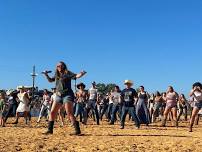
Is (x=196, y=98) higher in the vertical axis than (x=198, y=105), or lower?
higher

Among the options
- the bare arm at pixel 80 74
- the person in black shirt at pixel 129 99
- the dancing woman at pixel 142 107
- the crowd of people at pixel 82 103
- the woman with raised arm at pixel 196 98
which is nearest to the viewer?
the bare arm at pixel 80 74

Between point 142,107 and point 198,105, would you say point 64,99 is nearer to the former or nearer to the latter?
point 198,105

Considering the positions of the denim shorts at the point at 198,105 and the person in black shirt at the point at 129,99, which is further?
the person in black shirt at the point at 129,99

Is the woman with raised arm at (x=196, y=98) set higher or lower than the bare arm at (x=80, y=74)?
lower

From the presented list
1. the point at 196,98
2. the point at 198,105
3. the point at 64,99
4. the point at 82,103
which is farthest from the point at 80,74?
the point at 82,103

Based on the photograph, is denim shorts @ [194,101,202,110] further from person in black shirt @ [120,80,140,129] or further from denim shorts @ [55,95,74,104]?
denim shorts @ [55,95,74,104]

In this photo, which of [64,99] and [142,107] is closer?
[64,99]

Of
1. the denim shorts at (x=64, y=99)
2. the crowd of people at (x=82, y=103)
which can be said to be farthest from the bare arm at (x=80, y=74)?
the denim shorts at (x=64, y=99)

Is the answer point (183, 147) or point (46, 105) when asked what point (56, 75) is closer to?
point (183, 147)

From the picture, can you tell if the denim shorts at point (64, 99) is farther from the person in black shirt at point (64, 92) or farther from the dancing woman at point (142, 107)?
the dancing woman at point (142, 107)

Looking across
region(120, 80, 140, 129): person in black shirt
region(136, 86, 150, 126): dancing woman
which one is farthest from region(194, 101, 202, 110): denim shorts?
region(136, 86, 150, 126): dancing woman

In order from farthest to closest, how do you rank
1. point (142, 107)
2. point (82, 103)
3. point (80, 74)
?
1. point (142, 107)
2. point (82, 103)
3. point (80, 74)

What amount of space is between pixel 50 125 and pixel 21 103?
593 cm

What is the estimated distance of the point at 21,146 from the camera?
33.9 ft
